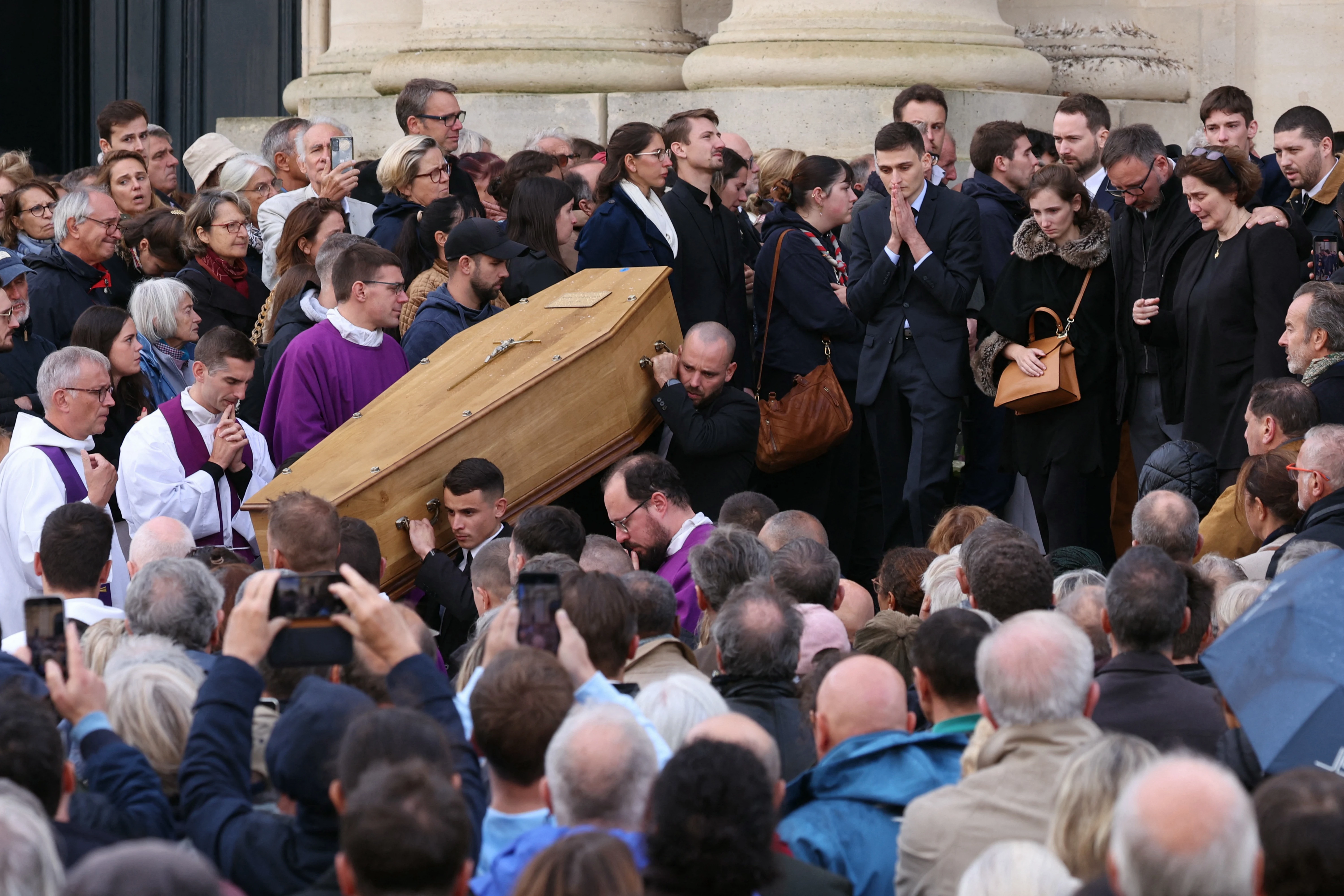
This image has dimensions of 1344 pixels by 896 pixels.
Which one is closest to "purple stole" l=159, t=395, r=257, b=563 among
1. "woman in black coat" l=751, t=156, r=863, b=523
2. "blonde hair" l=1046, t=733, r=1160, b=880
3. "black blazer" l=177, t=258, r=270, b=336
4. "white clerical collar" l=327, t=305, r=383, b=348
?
"white clerical collar" l=327, t=305, r=383, b=348

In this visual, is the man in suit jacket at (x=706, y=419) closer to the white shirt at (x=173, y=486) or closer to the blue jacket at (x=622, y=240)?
the blue jacket at (x=622, y=240)

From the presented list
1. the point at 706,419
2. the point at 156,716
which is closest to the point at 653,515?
the point at 706,419

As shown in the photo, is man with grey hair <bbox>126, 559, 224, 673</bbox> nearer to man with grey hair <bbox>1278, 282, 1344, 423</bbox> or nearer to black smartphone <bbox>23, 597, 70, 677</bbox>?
black smartphone <bbox>23, 597, 70, 677</bbox>

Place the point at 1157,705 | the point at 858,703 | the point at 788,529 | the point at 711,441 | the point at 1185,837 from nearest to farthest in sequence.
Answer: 1. the point at 1185,837
2. the point at 858,703
3. the point at 1157,705
4. the point at 788,529
5. the point at 711,441

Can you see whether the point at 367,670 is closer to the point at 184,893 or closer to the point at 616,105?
the point at 184,893

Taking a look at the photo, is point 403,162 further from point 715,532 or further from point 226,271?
point 715,532

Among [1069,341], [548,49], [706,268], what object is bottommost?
[1069,341]

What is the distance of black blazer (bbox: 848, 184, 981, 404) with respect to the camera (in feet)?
25.0

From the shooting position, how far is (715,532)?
5246 mm

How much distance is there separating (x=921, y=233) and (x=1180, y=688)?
3.93 m

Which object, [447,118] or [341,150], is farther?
[447,118]

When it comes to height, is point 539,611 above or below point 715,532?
above

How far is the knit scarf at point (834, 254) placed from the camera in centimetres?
781

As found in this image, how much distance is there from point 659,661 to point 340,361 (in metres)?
2.69
